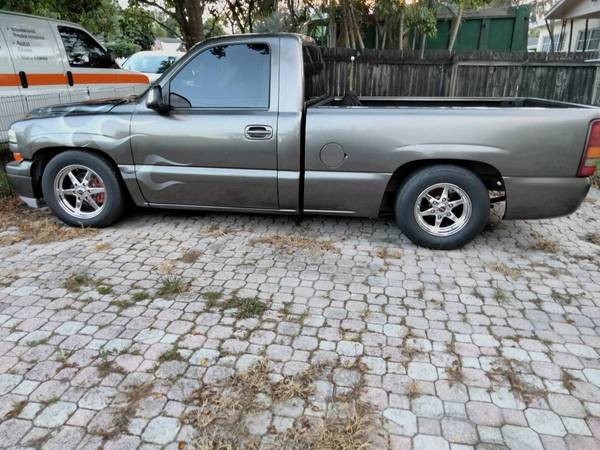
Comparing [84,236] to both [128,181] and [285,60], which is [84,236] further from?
[285,60]

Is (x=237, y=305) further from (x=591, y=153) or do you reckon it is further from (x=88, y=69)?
(x=88, y=69)

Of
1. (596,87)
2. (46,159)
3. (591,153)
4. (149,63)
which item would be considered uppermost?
(149,63)

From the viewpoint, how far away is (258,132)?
4.36 m

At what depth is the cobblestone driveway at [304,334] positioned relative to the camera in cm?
242

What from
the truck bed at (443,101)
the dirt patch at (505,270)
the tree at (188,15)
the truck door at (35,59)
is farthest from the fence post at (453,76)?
the truck door at (35,59)

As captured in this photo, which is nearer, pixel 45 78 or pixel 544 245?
pixel 544 245

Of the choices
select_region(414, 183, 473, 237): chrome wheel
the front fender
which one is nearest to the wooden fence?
select_region(414, 183, 473, 237): chrome wheel

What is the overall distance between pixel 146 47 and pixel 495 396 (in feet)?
107

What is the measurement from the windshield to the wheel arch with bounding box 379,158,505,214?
12170 mm

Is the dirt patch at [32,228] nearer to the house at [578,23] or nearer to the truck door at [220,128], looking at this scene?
the truck door at [220,128]

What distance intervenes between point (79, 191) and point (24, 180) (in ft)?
2.06

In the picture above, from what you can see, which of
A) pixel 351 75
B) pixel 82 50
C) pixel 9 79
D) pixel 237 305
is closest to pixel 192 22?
pixel 82 50

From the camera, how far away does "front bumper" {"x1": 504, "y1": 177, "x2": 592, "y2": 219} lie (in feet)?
13.3

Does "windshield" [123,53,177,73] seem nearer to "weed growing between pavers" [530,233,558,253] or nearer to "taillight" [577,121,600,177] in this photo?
"weed growing between pavers" [530,233,558,253]
